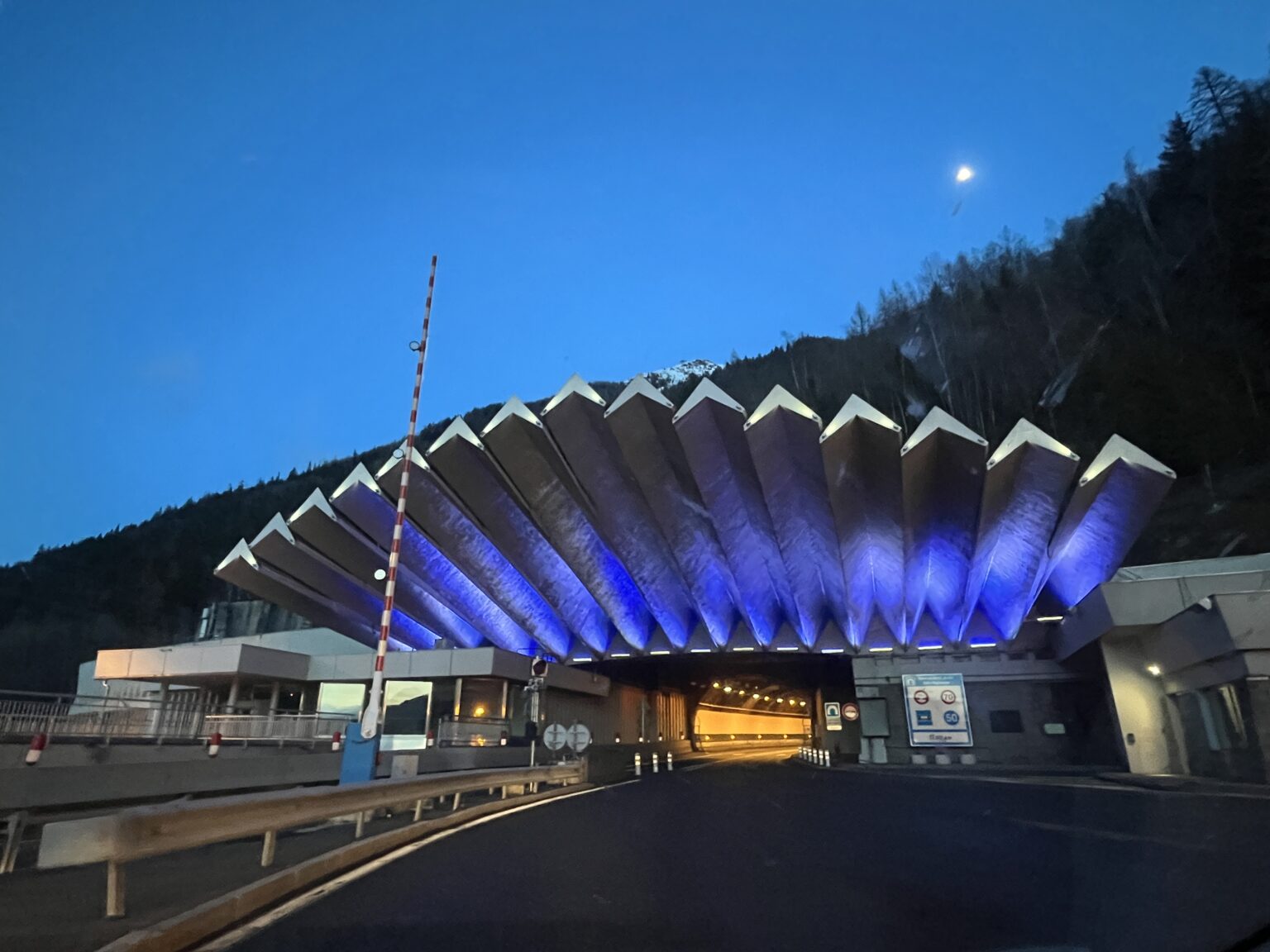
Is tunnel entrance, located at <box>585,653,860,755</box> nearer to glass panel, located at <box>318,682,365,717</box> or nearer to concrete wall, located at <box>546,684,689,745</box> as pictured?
concrete wall, located at <box>546,684,689,745</box>

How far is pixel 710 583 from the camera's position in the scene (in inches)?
1283

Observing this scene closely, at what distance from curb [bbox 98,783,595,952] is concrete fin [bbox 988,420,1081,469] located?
19440mm

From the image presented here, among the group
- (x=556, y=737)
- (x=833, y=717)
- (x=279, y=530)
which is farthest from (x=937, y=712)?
(x=279, y=530)

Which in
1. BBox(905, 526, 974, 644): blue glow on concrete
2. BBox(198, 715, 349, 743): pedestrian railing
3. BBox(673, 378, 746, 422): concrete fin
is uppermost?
BBox(673, 378, 746, 422): concrete fin

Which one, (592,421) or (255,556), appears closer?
(592,421)

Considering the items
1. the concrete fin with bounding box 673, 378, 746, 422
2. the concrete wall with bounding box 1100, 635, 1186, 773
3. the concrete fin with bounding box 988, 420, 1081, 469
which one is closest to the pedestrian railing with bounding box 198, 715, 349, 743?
the concrete fin with bounding box 673, 378, 746, 422

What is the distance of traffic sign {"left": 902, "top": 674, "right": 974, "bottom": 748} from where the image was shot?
30.4 metres

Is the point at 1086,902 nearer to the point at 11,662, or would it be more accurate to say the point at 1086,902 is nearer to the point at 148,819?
the point at 148,819

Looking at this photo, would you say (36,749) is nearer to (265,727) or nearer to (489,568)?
(265,727)

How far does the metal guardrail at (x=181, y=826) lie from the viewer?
13.5 ft

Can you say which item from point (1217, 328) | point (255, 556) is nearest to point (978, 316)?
point (1217, 328)

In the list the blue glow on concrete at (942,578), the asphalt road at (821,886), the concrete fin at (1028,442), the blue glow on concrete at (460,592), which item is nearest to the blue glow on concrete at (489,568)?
the blue glow on concrete at (460,592)

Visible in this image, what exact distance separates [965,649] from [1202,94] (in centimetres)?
4974

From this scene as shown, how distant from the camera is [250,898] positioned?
5148mm
